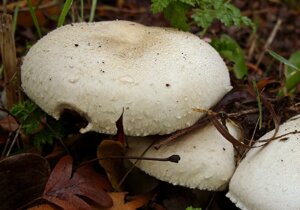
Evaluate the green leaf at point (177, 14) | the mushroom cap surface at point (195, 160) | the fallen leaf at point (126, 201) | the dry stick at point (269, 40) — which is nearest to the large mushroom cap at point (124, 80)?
the mushroom cap surface at point (195, 160)

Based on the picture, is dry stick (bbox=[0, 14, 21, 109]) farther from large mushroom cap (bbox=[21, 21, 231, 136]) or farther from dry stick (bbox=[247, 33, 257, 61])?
dry stick (bbox=[247, 33, 257, 61])

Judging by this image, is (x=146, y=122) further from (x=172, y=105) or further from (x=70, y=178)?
(x=70, y=178)

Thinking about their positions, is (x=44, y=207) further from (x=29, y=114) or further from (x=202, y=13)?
(x=202, y=13)

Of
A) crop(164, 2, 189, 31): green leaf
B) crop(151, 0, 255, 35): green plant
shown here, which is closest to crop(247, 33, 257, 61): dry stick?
crop(151, 0, 255, 35): green plant

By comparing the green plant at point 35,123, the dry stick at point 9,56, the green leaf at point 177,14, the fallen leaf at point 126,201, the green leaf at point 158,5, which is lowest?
the fallen leaf at point 126,201

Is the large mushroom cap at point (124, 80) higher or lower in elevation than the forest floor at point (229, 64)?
higher

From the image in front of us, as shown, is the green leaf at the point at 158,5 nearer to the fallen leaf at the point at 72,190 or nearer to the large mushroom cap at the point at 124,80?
A: the large mushroom cap at the point at 124,80
